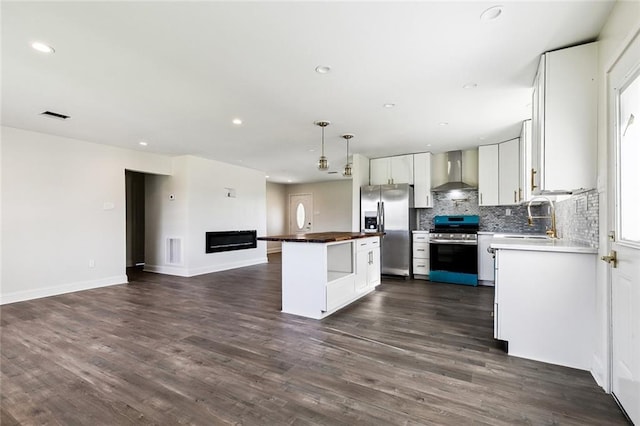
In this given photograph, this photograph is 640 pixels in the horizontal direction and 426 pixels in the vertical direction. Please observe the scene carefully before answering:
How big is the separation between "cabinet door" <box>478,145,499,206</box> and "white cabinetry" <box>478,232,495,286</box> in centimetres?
62

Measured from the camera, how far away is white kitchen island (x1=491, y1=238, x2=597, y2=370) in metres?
2.26

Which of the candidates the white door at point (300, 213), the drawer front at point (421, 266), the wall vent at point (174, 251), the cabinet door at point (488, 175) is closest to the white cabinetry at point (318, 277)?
the drawer front at point (421, 266)

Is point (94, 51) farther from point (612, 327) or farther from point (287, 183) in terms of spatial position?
point (287, 183)

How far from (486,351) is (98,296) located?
519 cm

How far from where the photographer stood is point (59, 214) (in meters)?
4.74

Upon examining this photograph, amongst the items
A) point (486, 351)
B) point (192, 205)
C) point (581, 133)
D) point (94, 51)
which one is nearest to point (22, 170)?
point (192, 205)

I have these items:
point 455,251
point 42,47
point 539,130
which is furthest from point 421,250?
point 42,47

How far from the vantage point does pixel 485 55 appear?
242 cm

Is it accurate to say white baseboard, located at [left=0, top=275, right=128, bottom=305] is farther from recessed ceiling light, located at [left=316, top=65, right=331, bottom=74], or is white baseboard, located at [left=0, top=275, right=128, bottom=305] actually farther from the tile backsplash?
the tile backsplash

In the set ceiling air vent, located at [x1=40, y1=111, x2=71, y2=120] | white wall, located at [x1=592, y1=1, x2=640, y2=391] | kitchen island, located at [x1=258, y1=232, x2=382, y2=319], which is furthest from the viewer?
ceiling air vent, located at [x1=40, y1=111, x2=71, y2=120]

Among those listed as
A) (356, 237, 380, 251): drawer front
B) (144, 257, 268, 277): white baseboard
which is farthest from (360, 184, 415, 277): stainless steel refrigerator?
(144, 257, 268, 277): white baseboard

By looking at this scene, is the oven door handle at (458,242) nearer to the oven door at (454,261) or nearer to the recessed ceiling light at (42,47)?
the oven door at (454,261)

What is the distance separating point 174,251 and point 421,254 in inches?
201

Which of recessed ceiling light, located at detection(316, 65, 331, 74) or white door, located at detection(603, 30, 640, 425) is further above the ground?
recessed ceiling light, located at detection(316, 65, 331, 74)
